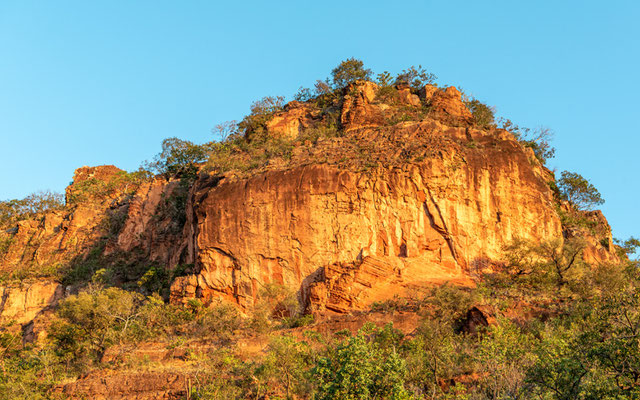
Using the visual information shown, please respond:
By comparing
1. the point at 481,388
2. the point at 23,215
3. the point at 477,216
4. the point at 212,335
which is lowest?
the point at 481,388

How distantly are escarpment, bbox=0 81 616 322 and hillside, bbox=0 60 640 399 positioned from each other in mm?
98

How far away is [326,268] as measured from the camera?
100 ft

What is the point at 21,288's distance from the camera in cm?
3797

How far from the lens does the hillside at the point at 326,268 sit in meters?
23.2

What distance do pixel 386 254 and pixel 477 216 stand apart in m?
5.11

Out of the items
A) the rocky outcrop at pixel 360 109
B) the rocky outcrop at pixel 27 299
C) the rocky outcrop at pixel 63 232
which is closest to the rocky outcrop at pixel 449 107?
the rocky outcrop at pixel 360 109

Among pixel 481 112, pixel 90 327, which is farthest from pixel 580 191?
pixel 90 327

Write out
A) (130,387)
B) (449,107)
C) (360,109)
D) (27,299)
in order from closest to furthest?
(130,387)
(27,299)
(360,109)
(449,107)

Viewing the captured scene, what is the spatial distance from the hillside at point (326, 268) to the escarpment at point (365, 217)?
0.10 m

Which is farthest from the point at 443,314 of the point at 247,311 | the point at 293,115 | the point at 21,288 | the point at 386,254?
the point at 21,288

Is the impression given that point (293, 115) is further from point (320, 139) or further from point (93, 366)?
point (93, 366)

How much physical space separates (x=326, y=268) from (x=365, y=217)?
336cm

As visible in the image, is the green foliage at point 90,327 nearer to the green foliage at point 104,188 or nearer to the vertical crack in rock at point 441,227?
the vertical crack in rock at point 441,227

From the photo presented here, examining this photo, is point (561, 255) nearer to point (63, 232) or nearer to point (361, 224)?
point (361, 224)
